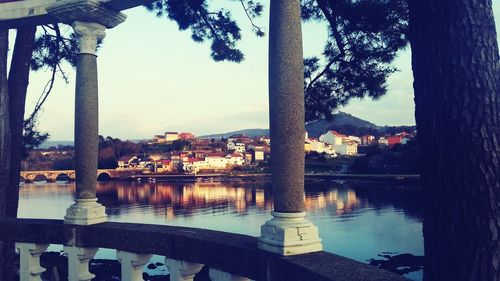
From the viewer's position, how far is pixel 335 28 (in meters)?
10.4

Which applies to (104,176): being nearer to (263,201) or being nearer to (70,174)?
(70,174)

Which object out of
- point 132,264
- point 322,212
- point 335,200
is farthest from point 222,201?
point 132,264

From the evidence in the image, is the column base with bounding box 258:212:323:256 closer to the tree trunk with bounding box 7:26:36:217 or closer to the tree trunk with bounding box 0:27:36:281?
the tree trunk with bounding box 0:27:36:281

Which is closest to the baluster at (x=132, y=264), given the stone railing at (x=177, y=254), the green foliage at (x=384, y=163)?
the stone railing at (x=177, y=254)

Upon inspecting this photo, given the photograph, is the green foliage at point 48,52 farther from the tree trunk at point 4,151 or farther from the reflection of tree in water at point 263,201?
the reflection of tree in water at point 263,201

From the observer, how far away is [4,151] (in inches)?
371

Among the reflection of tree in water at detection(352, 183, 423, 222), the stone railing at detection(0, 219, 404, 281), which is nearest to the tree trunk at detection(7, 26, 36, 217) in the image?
the stone railing at detection(0, 219, 404, 281)

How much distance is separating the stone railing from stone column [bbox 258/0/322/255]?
1.11 feet

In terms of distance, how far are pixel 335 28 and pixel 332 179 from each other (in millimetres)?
123353

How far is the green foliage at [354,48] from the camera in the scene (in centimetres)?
1009

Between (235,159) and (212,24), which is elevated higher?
(212,24)

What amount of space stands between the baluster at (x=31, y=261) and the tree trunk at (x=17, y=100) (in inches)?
121

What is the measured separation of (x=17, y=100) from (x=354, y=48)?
27.7 feet

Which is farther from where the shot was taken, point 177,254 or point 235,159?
point 235,159
